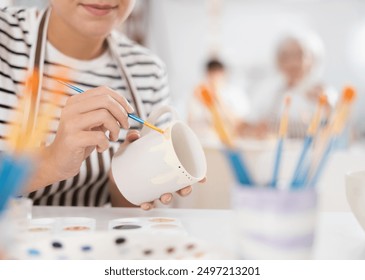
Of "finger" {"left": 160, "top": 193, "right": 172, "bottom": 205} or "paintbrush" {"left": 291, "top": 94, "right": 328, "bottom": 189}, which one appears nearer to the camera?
"paintbrush" {"left": 291, "top": 94, "right": 328, "bottom": 189}

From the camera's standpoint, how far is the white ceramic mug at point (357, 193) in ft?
1.90

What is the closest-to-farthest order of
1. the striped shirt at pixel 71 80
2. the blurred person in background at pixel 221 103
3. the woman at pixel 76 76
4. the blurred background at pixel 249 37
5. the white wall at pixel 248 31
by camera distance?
the woman at pixel 76 76 < the striped shirt at pixel 71 80 < the blurred person in background at pixel 221 103 < the blurred background at pixel 249 37 < the white wall at pixel 248 31

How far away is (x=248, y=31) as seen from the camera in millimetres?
6609

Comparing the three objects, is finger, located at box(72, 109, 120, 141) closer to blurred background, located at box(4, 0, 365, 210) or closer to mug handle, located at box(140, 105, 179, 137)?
mug handle, located at box(140, 105, 179, 137)

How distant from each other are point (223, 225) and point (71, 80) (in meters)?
0.44

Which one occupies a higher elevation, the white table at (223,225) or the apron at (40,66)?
the apron at (40,66)

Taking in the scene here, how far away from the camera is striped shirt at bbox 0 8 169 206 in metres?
0.90

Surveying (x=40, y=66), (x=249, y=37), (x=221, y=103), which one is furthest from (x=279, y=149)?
(x=249, y=37)

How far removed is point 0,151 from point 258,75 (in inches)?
231

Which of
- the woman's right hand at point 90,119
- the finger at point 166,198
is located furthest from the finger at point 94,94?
the finger at point 166,198

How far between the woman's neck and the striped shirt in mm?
11

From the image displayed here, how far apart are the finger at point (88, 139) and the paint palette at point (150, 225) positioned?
0.10 m

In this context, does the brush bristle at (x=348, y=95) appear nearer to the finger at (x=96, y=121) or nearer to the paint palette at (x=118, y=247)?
the paint palette at (x=118, y=247)

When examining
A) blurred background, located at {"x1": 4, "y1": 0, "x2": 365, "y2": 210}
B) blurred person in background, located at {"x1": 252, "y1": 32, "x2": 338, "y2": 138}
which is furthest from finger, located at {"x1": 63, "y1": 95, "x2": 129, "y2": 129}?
blurred background, located at {"x1": 4, "y1": 0, "x2": 365, "y2": 210}
